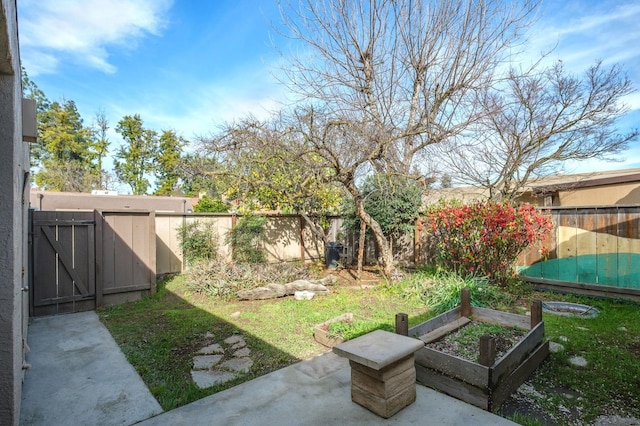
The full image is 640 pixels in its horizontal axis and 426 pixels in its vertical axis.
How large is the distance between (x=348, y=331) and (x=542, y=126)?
7585 millimetres

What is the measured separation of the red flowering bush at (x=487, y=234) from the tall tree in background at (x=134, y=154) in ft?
67.1

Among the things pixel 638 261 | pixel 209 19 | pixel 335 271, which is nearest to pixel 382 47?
pixel 209 19

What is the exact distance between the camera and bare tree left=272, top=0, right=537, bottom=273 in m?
6.05

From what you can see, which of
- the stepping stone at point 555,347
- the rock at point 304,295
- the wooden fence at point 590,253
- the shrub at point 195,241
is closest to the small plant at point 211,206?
the shrub at point 195,241

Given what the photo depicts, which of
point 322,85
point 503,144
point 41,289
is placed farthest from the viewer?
point 503,144

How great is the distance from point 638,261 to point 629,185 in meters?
4.48

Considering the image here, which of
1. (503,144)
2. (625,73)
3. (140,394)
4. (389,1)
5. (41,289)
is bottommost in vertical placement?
(140,394)

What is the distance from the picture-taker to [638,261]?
4.69 metres

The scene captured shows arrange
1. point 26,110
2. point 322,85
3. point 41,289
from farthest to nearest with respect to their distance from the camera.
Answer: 1. point 322,85
2. point 41,289
3. point 26,110

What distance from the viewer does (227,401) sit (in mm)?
2375

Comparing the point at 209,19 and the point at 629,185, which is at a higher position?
the point at 209,19

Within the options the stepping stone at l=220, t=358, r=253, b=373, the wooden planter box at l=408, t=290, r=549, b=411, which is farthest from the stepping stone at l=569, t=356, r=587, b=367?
the stepping stone at l=220, t=358, r=253, b=373

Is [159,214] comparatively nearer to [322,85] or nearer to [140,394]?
[322,85]

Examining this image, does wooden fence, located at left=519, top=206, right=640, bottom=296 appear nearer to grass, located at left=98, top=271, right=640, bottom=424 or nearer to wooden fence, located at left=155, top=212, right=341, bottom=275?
grass, located at left=98, top=271, right=640, bottom=424
